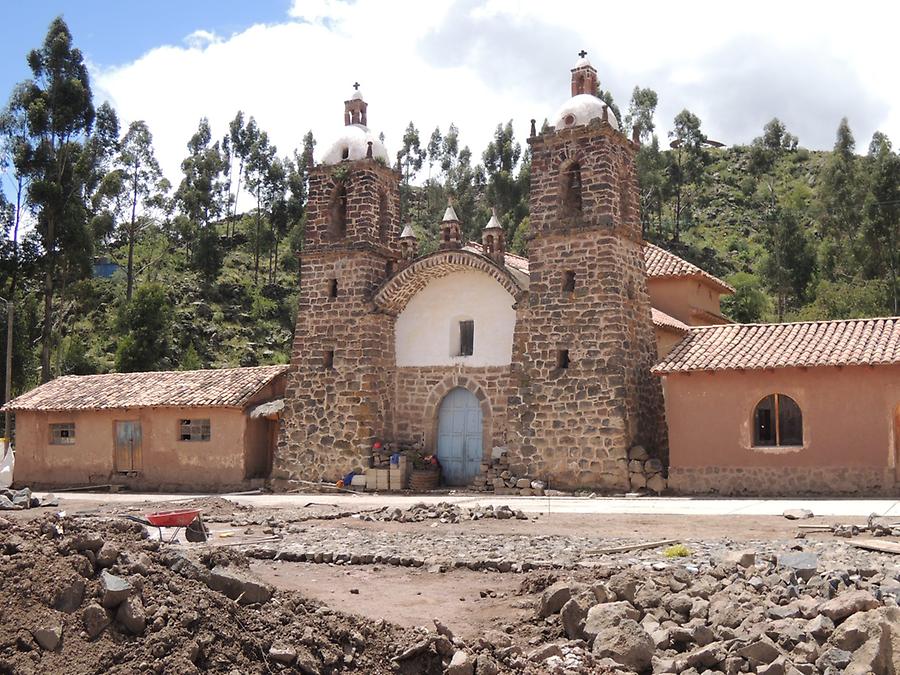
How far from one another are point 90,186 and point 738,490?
37.3 metres

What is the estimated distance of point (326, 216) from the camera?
2562cm

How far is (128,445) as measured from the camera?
2628 centimetres

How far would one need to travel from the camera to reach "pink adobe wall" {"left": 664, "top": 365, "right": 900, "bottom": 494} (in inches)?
749

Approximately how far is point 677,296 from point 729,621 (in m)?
21.6

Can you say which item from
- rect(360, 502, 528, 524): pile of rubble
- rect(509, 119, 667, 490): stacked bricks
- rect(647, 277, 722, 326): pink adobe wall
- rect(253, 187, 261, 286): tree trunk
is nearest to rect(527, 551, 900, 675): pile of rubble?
A: rect(360, 502, 528, 524): pile of rubble

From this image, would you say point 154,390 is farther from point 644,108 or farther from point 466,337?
point 644,108

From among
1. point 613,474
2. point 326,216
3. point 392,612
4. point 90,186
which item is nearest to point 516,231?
point 90,186

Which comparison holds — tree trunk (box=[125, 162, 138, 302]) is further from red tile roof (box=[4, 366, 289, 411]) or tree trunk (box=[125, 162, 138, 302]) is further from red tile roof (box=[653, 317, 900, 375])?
red tile roof (box=[653, 317, 900, 375])

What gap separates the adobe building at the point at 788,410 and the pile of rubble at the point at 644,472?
30 centimetres

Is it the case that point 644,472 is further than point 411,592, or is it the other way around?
point 644,472

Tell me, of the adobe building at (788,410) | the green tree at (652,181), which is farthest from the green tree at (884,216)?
the adobe building at (788,410)

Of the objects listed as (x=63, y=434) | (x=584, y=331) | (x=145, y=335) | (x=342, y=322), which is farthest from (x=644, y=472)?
(x=145, y=335)

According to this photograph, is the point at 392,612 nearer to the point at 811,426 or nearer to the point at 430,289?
the point at 811,426

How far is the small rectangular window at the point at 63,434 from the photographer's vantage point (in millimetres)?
27078
